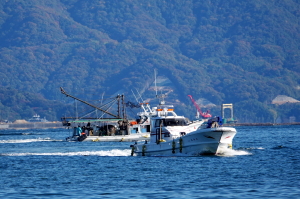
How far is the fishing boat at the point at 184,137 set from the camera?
61.5m

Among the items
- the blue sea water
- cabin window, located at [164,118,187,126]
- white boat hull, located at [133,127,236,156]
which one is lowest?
the blue sea water

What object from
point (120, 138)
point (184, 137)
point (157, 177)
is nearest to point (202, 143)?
point (184, 137)

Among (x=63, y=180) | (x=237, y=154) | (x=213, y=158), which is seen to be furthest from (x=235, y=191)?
(x=237, y=154)

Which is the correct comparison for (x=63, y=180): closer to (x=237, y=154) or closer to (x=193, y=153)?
(x=193, y=153)

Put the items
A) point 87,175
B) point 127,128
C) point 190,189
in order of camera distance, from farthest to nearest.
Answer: point 127,128 < point 87,175 < point 190,189

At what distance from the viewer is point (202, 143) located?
2446 inches

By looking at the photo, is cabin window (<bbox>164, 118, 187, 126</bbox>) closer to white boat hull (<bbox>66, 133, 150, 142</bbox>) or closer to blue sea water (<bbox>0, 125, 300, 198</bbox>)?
blue sea water (<bbox>0, 125, 300, 198</bbox>)

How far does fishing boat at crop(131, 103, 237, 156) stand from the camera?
61.5 metres

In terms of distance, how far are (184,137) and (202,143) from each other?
216cm

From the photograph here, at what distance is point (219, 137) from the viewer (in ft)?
201

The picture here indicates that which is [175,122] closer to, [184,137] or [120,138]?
[184,137]

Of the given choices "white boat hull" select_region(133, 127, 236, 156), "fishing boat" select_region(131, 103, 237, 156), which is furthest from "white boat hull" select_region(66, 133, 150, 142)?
"white boat hull" select_region(133, 127, 236, 156)

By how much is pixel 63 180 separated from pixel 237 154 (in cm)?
2233

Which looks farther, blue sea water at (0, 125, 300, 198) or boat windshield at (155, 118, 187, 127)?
boat windshield at (155, 118, 187, 127)
